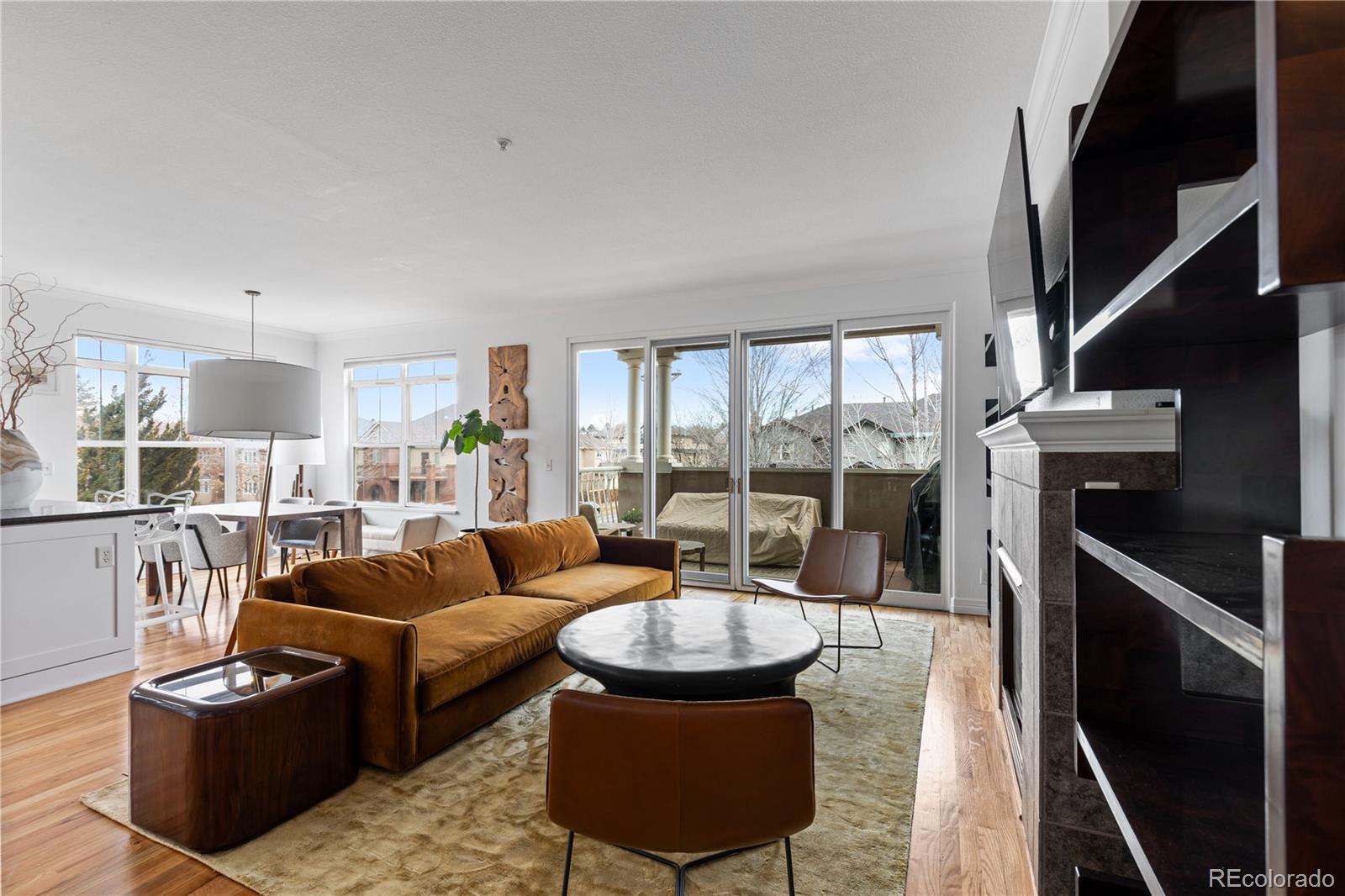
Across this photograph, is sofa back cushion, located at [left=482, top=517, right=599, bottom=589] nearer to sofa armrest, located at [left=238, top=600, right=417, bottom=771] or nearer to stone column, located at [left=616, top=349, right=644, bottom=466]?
sofa armrest, located at [left=238, top=600, right=417, bottom=771]

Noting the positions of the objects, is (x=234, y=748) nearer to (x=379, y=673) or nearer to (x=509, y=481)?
(x=379, y=673)

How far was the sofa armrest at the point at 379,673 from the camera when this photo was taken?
224 centimetres

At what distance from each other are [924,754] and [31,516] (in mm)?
4386

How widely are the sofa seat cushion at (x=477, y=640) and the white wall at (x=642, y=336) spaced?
3115 mm

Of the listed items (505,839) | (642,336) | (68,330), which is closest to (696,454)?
(642,336)

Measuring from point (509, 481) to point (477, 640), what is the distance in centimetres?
Result: 415


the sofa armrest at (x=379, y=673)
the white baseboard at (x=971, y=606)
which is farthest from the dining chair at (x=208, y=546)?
the white baseboard at (x=971, y=606)

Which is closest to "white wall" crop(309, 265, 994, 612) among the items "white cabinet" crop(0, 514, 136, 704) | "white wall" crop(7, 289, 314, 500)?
"white wall" crop(7, 289, 314, 500)

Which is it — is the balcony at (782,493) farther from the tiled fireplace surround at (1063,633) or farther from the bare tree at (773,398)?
the tiled fireplace surround at (1063,633)

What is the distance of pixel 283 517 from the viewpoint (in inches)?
208

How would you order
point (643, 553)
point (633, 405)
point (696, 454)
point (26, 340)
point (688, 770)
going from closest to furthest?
point (688, 770) → point (643, 553) → point (26, 340) → point (696, 454) → point (633, 405)

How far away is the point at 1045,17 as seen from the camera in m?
2.13

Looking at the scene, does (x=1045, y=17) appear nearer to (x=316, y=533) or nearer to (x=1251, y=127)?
(x=1251, y=127)

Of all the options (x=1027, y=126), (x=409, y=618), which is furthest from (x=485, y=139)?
(x=1027, y=126)
